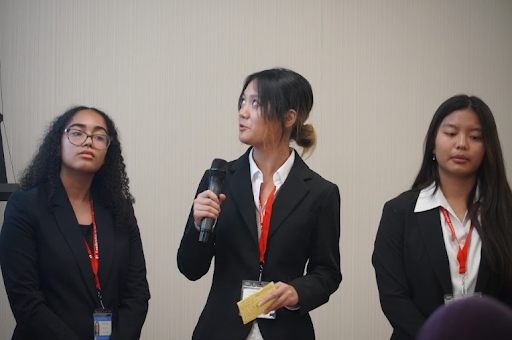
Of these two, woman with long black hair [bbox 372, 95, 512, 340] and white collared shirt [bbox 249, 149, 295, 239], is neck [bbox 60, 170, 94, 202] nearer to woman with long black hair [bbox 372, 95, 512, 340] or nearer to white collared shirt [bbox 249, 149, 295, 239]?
white collared shirt [bbox 249, 149, 295, 239]

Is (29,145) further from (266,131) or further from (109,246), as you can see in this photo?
(266,131)

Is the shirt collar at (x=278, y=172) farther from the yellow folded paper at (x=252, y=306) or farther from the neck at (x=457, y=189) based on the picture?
the neck at (x=457, y=189)

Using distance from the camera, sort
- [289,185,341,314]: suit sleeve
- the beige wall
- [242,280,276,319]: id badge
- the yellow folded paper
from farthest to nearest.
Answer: the beige wall → [289,185,341,314]: suit sleeve → [242,280,276,319]: id badge → the yellow folded paper

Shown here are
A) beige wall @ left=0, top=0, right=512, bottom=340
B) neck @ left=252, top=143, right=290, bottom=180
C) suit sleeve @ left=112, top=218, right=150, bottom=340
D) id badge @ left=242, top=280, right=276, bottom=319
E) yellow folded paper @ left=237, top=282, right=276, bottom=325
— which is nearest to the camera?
yellow folded paper @ left=237, top=282, right=276, bottom=325

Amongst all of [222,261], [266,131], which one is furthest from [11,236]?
[266,131]

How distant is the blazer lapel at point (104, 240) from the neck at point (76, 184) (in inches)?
2.7

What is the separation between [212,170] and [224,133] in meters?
2.11

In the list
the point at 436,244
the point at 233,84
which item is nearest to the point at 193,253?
the point at 436,244

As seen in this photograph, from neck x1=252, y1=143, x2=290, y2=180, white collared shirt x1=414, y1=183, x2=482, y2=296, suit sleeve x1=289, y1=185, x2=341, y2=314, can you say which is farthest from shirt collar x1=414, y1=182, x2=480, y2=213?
neck x1=252, y1=143, x2=290, y2=180

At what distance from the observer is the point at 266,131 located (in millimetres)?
2465

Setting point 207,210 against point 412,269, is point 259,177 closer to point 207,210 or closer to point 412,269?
point 207,210

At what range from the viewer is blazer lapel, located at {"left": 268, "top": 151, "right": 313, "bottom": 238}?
7.82ft

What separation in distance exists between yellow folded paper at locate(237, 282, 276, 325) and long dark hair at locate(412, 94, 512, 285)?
2.87 feet

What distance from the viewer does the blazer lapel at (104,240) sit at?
261 centimetres
